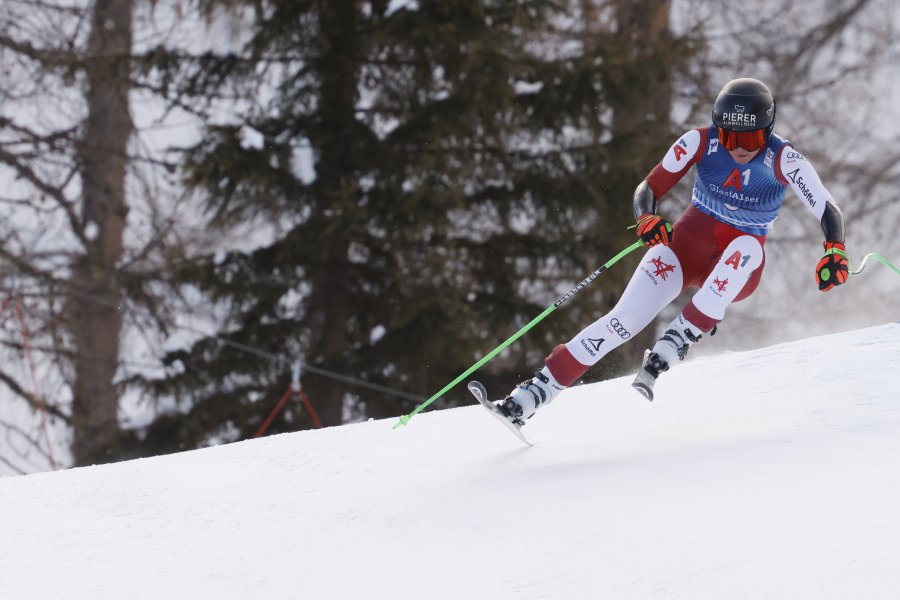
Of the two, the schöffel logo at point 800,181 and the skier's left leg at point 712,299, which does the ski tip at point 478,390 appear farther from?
the schöffel logo at point 800,181

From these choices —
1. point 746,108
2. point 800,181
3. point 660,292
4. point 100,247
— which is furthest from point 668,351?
point 100,247

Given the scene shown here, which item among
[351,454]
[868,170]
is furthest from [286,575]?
[868,170]

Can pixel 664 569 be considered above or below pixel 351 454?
below

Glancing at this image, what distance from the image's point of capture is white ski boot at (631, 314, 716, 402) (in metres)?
4.77

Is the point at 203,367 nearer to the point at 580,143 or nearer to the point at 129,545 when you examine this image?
the point at 580,143

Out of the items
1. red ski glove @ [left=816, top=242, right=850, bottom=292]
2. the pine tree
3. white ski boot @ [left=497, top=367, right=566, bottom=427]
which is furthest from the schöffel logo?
the pine tree

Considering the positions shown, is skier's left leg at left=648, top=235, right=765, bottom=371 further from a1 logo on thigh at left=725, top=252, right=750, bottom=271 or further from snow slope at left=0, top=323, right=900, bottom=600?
snow slope at left=0, top=323, right=900, bottom=600

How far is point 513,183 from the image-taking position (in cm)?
1175

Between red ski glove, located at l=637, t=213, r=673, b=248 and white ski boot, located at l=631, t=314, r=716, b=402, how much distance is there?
35cm

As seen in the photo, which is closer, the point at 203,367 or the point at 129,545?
the point at 129,545

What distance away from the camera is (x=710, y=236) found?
16.3ft

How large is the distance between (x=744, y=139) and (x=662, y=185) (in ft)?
1.43

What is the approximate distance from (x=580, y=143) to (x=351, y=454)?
24.9 ft

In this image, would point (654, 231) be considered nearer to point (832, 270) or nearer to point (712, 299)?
point (712, 299)
